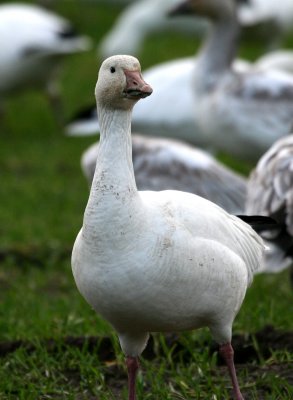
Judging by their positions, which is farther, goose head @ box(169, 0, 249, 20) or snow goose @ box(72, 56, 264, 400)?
goose head @ box(169, 0, 249, 20)

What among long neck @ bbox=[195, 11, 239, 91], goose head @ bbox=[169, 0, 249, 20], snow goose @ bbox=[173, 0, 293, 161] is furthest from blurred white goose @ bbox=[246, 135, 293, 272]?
goose head @ bbox=[169, 0, 249, 20]

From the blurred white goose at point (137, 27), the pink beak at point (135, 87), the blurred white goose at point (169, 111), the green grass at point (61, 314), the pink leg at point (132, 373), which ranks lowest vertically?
the green grass at point (61, 314)

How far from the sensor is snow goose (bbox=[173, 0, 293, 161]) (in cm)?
824

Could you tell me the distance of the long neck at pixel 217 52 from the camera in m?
8.82

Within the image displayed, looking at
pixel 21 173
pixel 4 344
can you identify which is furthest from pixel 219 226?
pixel 21 173

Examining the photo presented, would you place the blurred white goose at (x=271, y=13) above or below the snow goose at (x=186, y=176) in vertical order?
above

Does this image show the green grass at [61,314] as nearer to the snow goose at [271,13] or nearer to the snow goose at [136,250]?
the snow goose at [136,250]

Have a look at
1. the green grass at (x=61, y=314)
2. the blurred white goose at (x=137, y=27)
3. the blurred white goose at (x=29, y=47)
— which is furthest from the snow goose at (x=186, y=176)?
the blurred white goose at (x=137, y=27)

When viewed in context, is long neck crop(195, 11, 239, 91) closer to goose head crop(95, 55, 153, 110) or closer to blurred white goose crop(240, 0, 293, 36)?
blurred white goose crop(240, 0, 293, 36)

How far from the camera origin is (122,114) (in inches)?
149

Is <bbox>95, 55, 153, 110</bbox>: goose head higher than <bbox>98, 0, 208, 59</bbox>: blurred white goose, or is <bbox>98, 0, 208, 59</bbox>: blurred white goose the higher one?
<bbox>98, 0, 208, 59</bbox>: blurred white goose

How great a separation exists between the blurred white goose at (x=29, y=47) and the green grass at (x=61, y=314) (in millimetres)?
683

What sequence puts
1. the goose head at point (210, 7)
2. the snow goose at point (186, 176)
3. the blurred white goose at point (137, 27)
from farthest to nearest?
1. the blurred white goose at point (137, 27)
2. the goose head at point (210, 7)
3. the snow goose at point (186, 176)

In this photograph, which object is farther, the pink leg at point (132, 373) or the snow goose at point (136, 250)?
the pink leg at point (132, 373)
